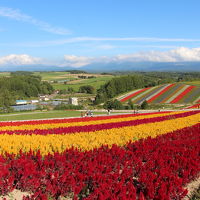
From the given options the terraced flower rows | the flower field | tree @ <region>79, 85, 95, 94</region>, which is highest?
the flower field

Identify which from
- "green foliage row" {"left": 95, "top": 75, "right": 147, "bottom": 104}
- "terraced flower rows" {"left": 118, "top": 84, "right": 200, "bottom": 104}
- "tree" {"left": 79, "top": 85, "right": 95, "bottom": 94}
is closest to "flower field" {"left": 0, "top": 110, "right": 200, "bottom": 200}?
"terraced flower rows" {"left": 118, "top": 84, "right": 200, "bottom": 104}

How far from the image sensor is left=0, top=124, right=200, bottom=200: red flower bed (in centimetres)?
614

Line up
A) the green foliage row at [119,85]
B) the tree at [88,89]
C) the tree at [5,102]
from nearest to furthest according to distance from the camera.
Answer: the tree at [5,102], the green foliage row at [119,85], the tree at [88,89]

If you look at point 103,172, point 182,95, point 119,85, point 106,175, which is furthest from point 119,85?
point 106,175

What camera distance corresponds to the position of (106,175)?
7180 millimetres

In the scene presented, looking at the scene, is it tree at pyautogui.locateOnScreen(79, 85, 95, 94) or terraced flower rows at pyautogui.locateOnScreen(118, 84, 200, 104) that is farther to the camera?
tree at pyautogui.locateOnScreen(79, 85, 95, 94)

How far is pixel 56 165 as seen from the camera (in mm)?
8008

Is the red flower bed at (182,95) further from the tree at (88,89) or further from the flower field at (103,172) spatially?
the tree at (88,89)

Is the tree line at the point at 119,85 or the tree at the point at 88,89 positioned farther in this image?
the tree at the point at 88,89

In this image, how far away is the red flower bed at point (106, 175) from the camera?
6137 millimetres

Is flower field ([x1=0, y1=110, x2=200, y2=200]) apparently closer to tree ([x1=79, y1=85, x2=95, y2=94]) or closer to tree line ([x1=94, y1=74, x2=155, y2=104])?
tree line ([x1=94, y1=74, x2=155, y2=104])

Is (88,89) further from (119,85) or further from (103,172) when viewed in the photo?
(103,172)

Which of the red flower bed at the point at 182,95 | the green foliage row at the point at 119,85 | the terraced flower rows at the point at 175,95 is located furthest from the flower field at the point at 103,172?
the green foliage row at the point at 119,85

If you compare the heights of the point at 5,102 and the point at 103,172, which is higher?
the point at 103,172
